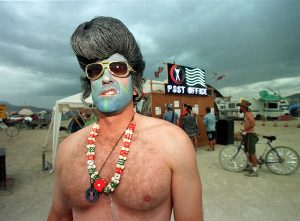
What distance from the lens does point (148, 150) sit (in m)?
1.43

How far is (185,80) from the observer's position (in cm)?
1184

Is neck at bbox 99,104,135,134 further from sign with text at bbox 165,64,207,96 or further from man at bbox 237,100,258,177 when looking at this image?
sign with text at bbox 165,64,207,96

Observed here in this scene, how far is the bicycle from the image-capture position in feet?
21.1

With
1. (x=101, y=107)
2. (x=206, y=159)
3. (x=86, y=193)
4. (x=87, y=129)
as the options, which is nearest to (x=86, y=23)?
(x=101, y=107)

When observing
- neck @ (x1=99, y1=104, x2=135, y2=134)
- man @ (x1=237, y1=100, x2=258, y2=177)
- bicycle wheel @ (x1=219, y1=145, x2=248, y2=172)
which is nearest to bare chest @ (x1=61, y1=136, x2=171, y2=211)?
neck @ (x1=99, y1=104, x2=135, y2=134)

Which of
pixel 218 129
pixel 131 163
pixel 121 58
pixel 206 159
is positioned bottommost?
pixel 206 159

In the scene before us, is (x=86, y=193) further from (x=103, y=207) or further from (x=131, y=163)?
(x=131, y=163)

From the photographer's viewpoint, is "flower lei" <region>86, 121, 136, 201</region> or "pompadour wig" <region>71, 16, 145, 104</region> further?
"pompadour wig" <region>71, 16, 145, 104</region>

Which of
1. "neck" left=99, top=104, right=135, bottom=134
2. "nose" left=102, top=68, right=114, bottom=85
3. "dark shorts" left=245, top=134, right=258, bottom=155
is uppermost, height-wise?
"nose" left=102, top=68, right=114, bottom=85

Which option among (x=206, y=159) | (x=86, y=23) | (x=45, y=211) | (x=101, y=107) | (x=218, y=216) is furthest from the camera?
(x=206, y=159)

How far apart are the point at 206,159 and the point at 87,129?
7770mm

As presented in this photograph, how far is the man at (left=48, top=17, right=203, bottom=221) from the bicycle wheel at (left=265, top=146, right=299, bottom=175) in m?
6.16

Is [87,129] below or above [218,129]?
above

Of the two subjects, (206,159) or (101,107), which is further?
(206,159)
